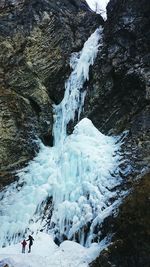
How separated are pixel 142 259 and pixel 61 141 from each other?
9476 millimetres

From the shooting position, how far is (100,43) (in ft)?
84.0

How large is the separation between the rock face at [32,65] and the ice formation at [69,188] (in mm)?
993

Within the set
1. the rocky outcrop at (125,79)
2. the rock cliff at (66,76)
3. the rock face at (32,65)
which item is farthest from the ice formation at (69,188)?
the rock face at (32,65)

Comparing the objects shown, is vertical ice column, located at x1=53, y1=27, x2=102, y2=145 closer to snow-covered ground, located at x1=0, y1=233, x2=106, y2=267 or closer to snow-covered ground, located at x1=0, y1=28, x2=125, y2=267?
snow-covered ground, located at x1=0, y1=28, x2=125, y2=267

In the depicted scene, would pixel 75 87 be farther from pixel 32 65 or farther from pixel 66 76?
pixel 32 65

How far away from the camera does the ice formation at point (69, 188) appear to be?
1847cm

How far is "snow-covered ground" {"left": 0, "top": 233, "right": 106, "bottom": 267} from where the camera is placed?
15992 millimetres

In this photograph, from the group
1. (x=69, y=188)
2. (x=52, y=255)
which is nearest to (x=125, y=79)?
(x=69, y=188)

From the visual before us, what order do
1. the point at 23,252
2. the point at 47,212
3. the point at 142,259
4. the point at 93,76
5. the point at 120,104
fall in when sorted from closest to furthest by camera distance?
the point at 142,259 → the point at 23,252 → the point at 47,212 → the point at 120,104 → the point at 93,76

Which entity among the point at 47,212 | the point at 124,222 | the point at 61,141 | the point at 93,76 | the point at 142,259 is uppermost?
the point at 93,76

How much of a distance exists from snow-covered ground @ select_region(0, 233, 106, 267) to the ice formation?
0.67 m

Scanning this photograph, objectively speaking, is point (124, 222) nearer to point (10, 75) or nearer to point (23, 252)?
point (23, 252)

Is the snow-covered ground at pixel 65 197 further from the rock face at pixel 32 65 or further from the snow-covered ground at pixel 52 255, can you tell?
the rock face at pixel 32 65

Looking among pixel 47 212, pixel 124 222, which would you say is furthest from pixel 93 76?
pixel 124 222
